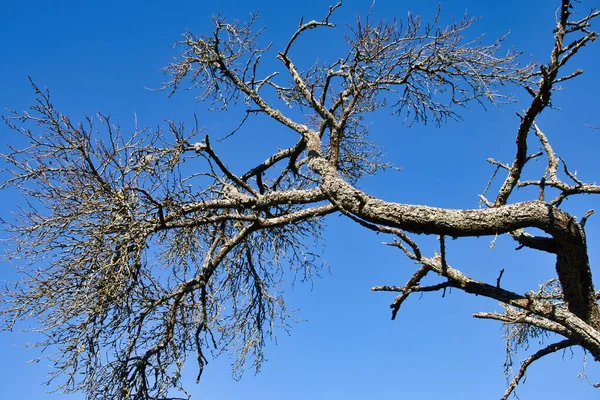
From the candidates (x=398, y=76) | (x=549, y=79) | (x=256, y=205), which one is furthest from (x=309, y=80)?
(x=549, y=79)

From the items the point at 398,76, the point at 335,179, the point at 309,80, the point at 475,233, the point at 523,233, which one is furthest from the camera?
the point at 309,80

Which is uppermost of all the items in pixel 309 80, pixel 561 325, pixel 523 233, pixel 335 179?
pixel 309 80

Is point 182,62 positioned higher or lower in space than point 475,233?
higher

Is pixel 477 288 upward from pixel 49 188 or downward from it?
downward

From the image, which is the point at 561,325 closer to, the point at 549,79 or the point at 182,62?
the point at 549,79

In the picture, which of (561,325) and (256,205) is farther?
(256,205)

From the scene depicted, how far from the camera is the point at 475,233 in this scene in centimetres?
550

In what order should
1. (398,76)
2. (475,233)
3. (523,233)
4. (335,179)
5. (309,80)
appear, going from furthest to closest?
(309,80)
(398,76)
(523,233)
(335,179)
(475,233)

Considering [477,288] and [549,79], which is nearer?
[549,79]

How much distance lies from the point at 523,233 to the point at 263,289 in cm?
348

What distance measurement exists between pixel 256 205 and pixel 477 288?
2.61 metres

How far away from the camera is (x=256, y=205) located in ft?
21.9

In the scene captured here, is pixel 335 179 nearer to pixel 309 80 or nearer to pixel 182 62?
pixel 309 80

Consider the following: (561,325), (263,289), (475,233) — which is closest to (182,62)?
(263,289)
